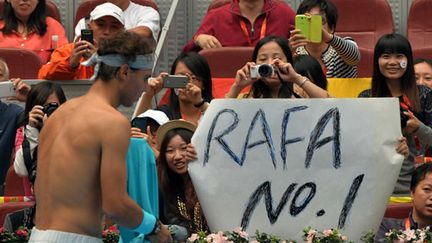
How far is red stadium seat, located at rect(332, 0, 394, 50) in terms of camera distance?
11258 mm

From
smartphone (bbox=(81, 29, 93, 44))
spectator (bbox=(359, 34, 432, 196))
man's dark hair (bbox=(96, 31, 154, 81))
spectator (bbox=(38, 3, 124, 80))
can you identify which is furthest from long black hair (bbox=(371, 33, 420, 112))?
man's dark hair (bbox=(96, 31, 154, 81))

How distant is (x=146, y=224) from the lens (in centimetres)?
586

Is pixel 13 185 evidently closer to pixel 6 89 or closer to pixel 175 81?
pixel 6 89

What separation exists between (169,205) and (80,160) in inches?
60.9

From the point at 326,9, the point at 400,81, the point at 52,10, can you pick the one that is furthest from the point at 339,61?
the point at 52,10

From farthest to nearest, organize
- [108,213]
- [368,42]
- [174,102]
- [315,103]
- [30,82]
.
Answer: [368,42] < [30,82] < [174,102] < [315,103] < [108,213]

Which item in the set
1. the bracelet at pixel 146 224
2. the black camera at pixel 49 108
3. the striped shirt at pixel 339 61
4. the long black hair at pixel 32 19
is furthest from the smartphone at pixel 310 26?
the bracelet at pixel 146 224

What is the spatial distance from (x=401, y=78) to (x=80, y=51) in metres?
2.56

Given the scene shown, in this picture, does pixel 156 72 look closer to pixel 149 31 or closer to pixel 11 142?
pixel 149 31

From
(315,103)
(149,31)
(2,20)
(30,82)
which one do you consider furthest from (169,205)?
(2,20)

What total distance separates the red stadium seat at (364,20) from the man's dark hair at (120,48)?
5.41 m

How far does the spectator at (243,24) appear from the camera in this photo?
32.9 ft

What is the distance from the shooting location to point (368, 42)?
11.2 meters

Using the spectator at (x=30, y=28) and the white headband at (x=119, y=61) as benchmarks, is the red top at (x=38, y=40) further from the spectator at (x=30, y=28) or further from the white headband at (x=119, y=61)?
the white headband at (x=119, y=61)
